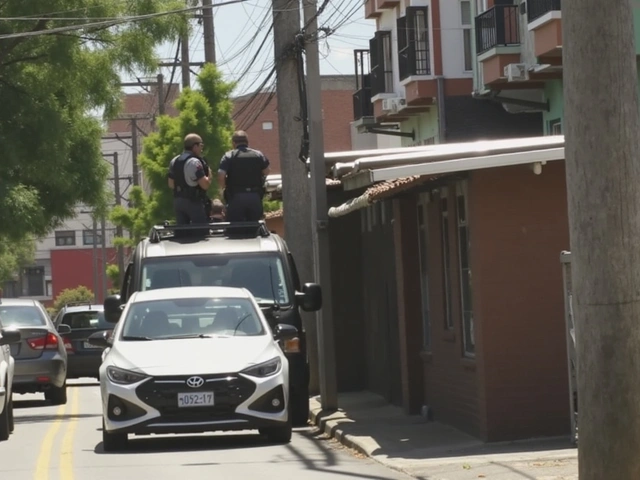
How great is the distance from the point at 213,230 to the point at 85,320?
12343 mm

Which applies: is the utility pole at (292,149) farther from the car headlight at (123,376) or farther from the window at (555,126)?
the window at (555,126)

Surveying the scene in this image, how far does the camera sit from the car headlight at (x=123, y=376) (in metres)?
14.1

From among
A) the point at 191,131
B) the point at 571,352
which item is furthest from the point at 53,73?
the point at 191,131

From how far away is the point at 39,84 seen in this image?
80.1 ft

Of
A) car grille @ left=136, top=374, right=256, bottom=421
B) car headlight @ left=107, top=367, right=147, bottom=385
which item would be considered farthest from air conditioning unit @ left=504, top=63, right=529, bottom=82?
car headlight @ left=107, top=367, right=147, bottom=385

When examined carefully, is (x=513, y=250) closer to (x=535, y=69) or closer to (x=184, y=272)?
(x=184, y=272)

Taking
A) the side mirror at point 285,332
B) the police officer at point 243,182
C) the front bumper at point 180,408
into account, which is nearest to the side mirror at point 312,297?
the side mirror at point 285,332

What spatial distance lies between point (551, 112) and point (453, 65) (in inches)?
234

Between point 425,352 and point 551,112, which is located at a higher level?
point 551,112

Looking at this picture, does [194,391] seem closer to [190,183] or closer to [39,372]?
[190,183]

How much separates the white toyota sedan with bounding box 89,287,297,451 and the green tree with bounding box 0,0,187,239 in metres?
9.53

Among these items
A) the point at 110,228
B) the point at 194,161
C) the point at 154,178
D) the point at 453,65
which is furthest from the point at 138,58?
the point at 110,228

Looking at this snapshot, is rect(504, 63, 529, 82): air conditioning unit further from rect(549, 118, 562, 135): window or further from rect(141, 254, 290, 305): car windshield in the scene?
rect(141, 254, 290, 305): car windshield

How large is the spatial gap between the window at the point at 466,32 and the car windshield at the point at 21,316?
13.5 metres
